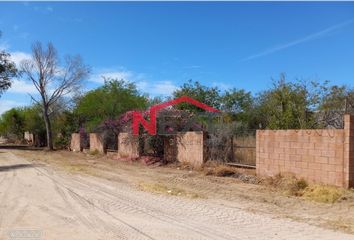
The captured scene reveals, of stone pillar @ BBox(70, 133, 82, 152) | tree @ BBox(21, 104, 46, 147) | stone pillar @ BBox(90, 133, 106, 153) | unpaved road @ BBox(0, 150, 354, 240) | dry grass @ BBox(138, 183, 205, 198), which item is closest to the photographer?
unpaved road @ BBox(0, 150, 354, 240)

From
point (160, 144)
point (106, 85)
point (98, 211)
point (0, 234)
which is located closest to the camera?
point (0, 234)

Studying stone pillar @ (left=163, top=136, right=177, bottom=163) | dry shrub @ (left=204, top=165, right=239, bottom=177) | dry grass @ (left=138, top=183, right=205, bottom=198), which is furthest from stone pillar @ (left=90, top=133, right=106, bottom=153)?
dry grass @ (left=138, top=183, right=205, bottom=198)

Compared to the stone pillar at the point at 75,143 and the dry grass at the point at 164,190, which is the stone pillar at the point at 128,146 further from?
the stone pillar at the point at 75,143

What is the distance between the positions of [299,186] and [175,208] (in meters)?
4.56

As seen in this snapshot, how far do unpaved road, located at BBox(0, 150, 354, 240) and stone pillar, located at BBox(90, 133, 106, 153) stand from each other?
61.4ft

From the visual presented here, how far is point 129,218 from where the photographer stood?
8.64 m

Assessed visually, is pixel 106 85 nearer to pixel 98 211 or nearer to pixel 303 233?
pixel 98 211

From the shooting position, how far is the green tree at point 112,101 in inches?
1395

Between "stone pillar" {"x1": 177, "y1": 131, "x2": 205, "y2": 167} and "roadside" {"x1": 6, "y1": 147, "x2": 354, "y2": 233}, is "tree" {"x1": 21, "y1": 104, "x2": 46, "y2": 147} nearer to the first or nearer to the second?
"stone pillar" {"x1": 177, "y1": 131, "x2": 205, "y2": 167}

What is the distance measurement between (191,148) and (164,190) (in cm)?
685

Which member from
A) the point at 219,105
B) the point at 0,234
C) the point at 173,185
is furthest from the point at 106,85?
the point at 0,234

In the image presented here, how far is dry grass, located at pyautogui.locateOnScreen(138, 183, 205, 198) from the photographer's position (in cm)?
1222

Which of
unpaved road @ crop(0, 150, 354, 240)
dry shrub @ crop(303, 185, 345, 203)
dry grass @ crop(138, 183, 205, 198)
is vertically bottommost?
dry grass @ crop(138, 183, 205, 198)

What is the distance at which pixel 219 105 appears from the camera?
4416 cm
